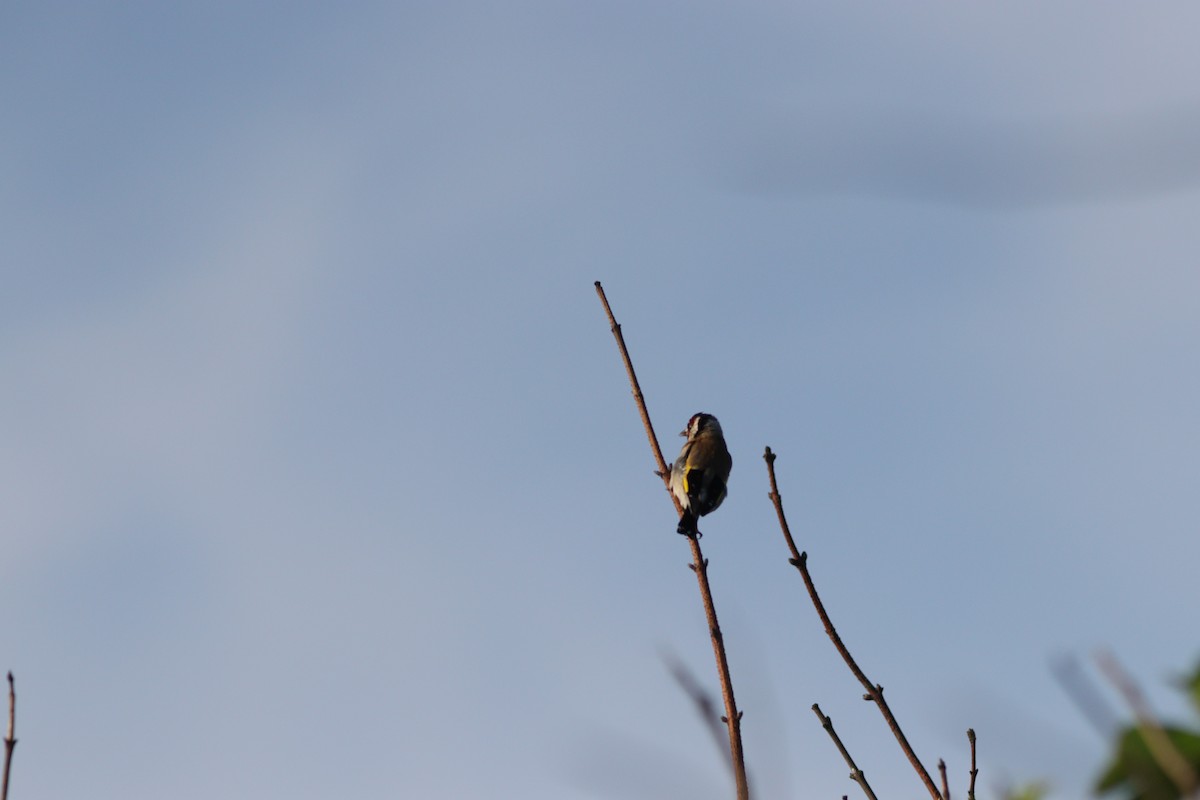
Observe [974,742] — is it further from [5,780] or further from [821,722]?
[5,780]

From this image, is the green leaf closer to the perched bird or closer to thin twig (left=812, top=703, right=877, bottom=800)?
thin twig (left=812, top=703, right=877, bottom=800)

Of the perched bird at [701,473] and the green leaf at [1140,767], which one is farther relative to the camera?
the perched bird at [701,473]

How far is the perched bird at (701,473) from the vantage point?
Result: 46.3 feet

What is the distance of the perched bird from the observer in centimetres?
1412

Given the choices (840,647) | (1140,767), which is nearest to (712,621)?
(840,647)

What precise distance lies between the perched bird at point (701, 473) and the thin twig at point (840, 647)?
25.2 ft

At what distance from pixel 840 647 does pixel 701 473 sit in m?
9.50

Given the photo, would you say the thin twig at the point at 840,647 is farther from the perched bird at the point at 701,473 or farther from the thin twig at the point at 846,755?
the perched bird at the point at 701,473

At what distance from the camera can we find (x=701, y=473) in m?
14.5

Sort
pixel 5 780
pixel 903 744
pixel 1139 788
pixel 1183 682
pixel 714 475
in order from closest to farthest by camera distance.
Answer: pixel 1139 788
pixel 1183 682
pixel 5 780
pixel 903 744
pixel 714 475

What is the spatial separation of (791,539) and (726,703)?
76 centimetres

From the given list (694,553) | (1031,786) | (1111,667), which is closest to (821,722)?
(694,553)

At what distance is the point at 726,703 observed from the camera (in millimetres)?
5137

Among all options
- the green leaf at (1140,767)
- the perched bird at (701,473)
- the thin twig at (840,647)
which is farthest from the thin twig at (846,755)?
the perched bird at (701,473)
